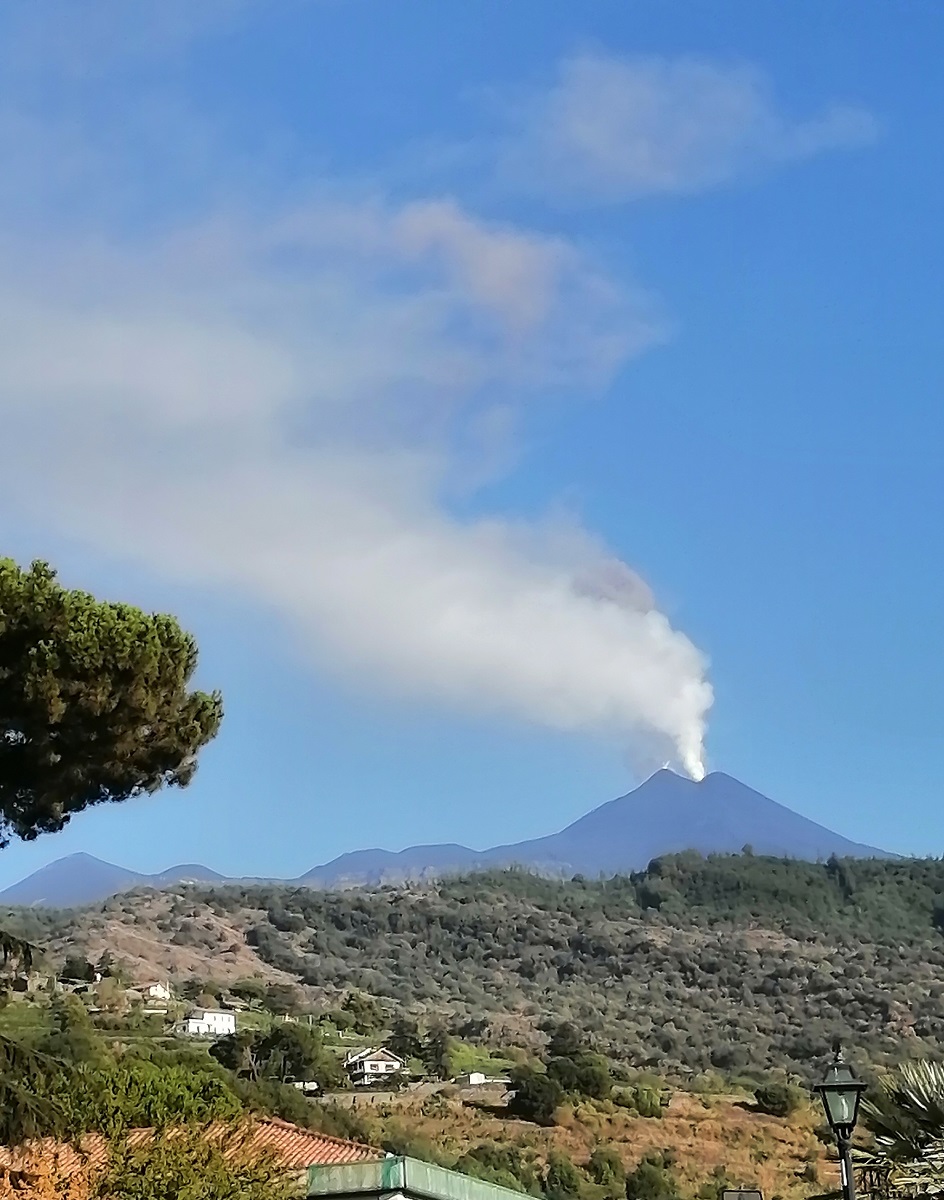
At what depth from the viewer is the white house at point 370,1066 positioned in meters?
56.7

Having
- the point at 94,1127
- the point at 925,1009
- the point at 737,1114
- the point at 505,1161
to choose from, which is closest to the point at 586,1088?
the point at 737,1114

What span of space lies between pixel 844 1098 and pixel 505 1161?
32820 mm

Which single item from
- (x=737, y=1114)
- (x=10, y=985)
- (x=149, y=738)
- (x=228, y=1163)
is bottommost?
(x=737, y=1114)

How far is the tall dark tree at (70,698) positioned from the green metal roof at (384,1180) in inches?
197

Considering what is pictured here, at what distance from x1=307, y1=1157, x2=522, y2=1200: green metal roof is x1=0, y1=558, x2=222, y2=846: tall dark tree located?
5006 mm

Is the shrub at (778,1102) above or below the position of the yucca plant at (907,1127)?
below

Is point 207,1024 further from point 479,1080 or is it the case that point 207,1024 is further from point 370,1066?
point 479,1080

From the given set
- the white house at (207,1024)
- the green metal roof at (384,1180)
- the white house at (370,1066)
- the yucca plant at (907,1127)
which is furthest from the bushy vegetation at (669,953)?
the yucca plant at (907,1127)

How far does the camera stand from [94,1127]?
16531 mm

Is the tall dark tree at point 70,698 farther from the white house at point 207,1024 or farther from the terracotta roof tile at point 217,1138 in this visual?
the white house at point 207,1024

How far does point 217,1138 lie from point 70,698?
4.98 meters

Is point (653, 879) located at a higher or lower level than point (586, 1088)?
higher

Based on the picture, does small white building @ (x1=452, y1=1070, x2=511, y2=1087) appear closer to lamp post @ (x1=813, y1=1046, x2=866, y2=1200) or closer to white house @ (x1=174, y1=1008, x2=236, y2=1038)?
white house @ (x1=174, y1=1008, x2=236, y2=1038)

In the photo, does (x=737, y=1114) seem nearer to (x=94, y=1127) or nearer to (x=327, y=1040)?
(x=327, y=1040)
